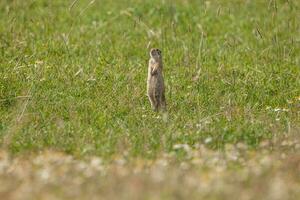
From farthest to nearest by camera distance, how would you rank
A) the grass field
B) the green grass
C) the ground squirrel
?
1. the ground squirrel
2. the green grass
3. the grass field

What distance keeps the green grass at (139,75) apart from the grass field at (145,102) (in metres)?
0.02

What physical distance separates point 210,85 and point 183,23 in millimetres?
3051

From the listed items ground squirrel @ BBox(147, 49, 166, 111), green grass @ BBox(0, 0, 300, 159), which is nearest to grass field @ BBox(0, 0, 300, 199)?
green grass @ BBox(0, 0, 300, 159)

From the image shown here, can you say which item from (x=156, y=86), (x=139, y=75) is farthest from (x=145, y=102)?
(x=139, y=75)

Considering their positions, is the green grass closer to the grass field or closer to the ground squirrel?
the grass field

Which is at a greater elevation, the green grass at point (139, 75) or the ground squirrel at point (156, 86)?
the ground squirrel at point (156, 86)

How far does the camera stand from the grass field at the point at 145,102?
719cm

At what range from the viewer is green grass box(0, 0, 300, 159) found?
30.4 ft

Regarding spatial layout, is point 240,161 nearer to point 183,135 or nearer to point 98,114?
point 183,135

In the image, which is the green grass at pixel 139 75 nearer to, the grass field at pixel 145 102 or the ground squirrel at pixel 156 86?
the grass field at pixel 145 102

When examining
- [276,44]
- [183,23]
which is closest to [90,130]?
[276,44]

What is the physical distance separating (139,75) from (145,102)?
40.5 inches

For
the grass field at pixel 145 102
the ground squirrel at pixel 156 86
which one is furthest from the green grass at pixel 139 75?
the ground squirrel at pixel 156 86

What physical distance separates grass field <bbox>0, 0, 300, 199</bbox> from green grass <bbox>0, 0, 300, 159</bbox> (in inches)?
0.8
